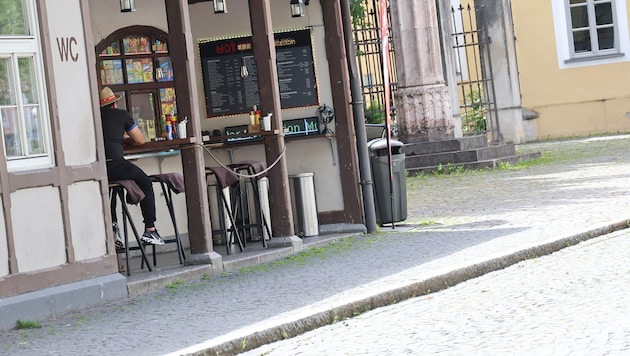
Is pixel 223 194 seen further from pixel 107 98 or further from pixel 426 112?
pixel 426 112

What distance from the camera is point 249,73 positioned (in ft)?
51.8

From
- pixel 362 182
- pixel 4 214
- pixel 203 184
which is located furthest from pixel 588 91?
pixel 4 214

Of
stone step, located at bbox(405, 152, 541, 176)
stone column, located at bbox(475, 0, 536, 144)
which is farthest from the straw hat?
stone column, located at bbox(475, 0, 536, 144)

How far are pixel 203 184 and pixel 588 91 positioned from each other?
75.1 ft

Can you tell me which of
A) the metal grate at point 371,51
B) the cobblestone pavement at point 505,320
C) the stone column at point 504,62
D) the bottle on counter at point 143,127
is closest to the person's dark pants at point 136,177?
the bottle on counter at point 143,127

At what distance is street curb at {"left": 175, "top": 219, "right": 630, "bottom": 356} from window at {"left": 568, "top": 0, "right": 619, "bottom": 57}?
21252 millimetres

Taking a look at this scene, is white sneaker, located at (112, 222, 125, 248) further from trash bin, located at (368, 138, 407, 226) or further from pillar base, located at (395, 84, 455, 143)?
pillar base, located at (395, 84, 455, 143)

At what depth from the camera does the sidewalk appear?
9.12 metres

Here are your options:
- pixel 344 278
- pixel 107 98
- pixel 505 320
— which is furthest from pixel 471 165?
pixel 505 320

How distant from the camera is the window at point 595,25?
34.1m

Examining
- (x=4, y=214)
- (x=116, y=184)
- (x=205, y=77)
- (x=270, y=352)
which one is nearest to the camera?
(x=270, y=352)

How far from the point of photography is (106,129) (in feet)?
41.6

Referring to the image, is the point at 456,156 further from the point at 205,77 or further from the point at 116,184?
the point at 116,184

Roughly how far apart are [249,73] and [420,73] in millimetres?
9833
